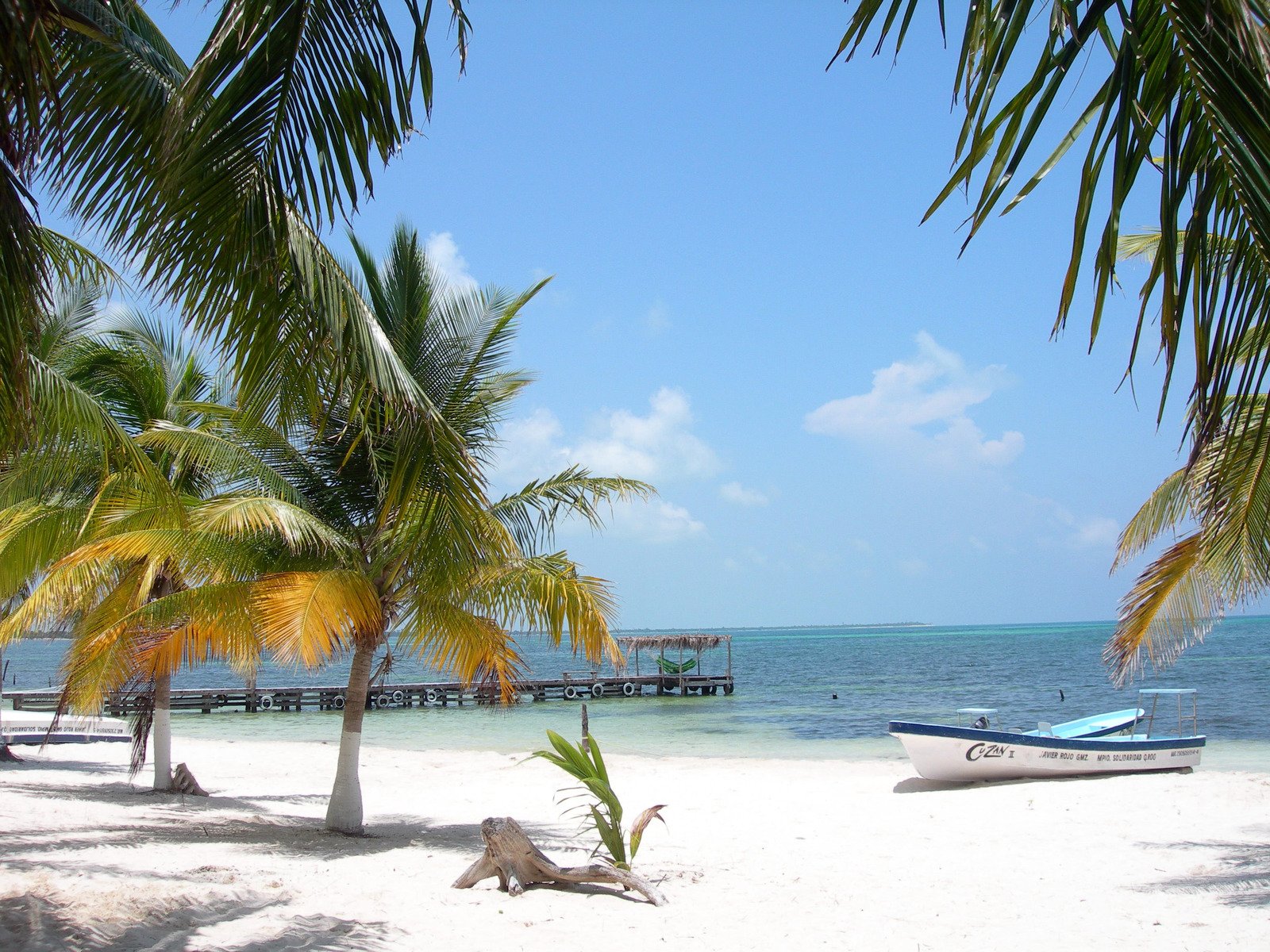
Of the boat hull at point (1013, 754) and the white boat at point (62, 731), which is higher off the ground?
the white boat at point (62, 731)

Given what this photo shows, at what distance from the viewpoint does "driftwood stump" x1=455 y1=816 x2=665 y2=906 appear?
7.27 metres

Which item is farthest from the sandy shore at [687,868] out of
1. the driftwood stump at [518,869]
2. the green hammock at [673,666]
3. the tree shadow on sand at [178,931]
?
the green hammock at [673,666]

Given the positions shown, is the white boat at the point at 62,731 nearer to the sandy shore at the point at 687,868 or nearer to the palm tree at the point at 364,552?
the sandy shore at the point at 687,868

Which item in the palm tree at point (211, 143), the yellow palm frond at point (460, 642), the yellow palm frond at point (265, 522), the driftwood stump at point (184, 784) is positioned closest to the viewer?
the palm tree at point (211, 143)

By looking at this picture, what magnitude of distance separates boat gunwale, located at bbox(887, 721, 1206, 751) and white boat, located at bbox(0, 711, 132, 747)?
A: 1399cm

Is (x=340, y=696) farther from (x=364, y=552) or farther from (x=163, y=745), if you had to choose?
(x=364, y=552)

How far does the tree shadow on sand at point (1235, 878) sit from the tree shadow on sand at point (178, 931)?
20.5 ft

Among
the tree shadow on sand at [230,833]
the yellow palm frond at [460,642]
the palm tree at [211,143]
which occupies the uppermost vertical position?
the palm tree at [211,143]

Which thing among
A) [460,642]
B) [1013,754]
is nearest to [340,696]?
[1013,754]

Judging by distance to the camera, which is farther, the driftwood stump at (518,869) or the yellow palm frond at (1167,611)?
the yellow palm frond at (1167,611)

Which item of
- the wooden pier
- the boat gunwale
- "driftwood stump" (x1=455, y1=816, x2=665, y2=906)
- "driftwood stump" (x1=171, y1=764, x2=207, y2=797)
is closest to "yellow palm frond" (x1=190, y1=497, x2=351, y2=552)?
"driftwood stump" (x1=455, y1=816, x2=665, y2=906)

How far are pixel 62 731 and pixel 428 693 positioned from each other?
60.1ft

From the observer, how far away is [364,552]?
30.5 feet

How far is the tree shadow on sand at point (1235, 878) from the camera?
7.55m
